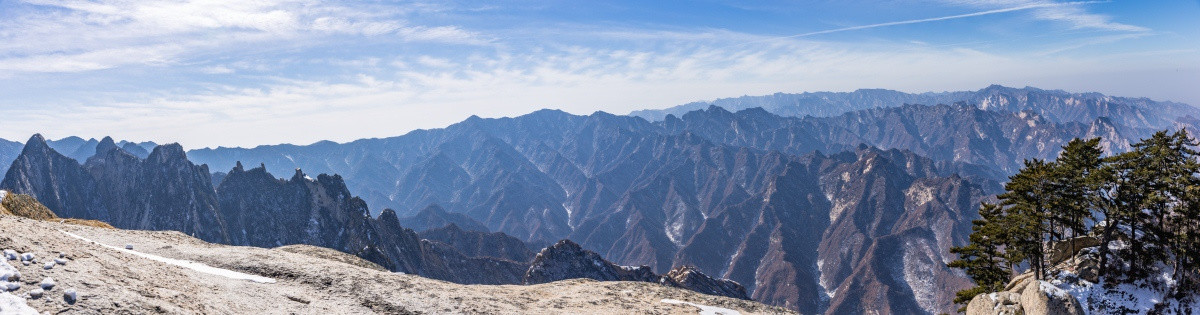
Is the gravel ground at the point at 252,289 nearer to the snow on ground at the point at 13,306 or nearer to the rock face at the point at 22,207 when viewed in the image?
the snow on ground at the point at 13,306

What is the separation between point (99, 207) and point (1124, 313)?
25688 cm

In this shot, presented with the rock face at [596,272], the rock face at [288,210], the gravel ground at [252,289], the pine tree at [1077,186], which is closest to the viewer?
the gravel ground at [252,289]

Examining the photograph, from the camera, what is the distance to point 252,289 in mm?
22469

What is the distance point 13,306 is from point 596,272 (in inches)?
5281

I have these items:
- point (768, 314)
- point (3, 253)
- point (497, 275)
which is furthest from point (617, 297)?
point (497, 275)

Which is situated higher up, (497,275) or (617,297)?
(617,297)

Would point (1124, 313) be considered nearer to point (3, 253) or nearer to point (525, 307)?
point (525, 307)

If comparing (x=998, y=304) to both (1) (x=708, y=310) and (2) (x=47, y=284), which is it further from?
(2) (x=47, y=284)

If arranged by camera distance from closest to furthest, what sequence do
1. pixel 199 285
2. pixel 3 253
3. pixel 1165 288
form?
pixel 3 253
pixel 199 285
pixel 1165 288

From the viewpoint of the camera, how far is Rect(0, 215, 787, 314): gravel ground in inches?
625

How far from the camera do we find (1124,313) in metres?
35.4

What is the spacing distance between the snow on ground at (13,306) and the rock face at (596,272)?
119 meters

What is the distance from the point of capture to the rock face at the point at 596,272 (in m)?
130

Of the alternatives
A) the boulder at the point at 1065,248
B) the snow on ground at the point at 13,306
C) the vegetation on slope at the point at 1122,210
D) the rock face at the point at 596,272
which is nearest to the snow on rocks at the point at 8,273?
the snow on ground at the point at 13,306
